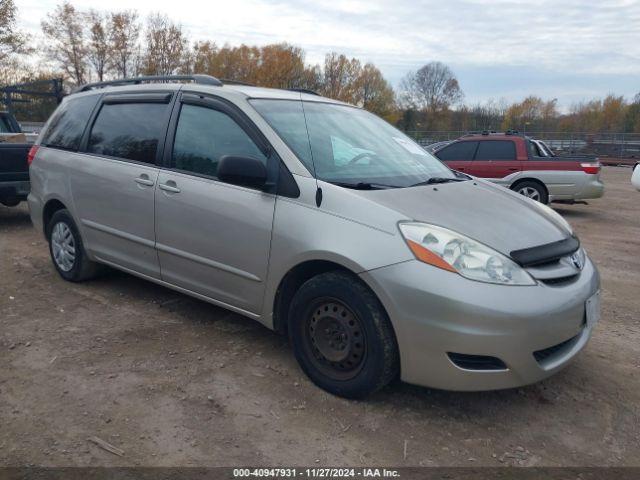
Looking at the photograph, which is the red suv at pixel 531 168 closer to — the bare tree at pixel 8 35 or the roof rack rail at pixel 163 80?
the roof rack rail at pixel 163 80

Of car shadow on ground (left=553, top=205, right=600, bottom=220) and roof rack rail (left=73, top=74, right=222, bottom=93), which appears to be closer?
roof rack rail (left=73, top=74, right=222, bottom=93)

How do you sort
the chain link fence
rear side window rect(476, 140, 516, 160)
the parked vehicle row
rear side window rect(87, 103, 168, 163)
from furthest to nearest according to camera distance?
the chain link fence
rear side window rect(476, 140, 516, 160)
the parked vehicle row
rear side window rect(87, 103, 168, 163)

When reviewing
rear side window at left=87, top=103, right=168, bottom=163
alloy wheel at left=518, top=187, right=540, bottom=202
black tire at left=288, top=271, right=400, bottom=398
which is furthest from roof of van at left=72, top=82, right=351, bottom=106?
alloy wheel at left=518, top=187, right=540, bottom=202

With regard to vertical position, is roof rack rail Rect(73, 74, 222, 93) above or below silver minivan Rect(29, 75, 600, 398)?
above

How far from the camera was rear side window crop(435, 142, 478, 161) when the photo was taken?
437 inches

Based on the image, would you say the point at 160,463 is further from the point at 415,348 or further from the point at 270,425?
the point at 415,348

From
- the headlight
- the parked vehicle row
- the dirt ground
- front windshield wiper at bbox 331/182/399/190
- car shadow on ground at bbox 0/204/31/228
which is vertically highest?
front windshield wiper at bbox 331/182/399/190

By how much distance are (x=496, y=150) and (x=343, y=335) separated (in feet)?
29.6

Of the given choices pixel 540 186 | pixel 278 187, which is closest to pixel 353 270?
pixel 278 187

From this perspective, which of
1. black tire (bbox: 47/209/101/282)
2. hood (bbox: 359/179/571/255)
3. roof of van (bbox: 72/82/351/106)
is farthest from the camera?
black tire (bbox: 47/209/101/282)

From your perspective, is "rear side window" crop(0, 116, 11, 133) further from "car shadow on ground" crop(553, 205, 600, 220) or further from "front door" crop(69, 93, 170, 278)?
"car shadow on ground" crop(553, 205, 600, 220)

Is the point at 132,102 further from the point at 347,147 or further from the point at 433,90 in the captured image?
the point at 433,90

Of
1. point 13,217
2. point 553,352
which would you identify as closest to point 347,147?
point 553,352

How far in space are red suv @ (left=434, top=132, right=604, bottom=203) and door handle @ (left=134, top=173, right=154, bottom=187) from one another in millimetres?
8336
